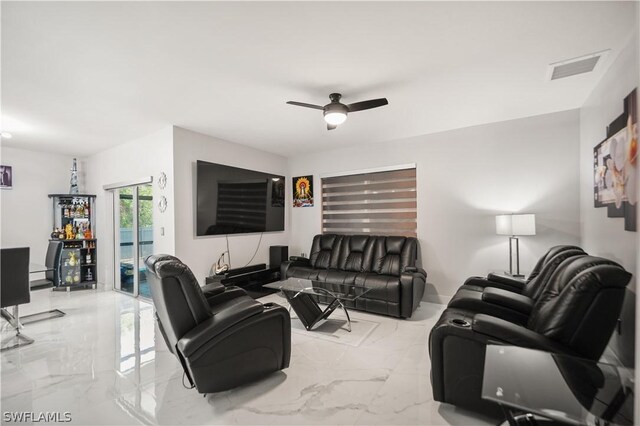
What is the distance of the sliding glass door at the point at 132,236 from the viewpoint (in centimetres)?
480

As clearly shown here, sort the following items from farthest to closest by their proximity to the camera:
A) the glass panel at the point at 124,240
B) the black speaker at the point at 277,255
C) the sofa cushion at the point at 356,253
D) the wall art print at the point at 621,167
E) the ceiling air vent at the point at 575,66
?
1. the black speaker at the point at 277,255
2. the glass panel at the point at 124,240
3. the sofa cushion at the point at 356,253
4. the ceiling air vent at the point at 575,66
5. the wall art print at the point at 621,167

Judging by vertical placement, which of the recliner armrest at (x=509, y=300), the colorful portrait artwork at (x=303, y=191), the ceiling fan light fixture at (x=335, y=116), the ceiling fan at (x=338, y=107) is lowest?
the recliner armrest at (x=509, y=300)

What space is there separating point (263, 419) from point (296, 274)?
9.14ft

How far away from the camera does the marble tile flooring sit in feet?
6.26

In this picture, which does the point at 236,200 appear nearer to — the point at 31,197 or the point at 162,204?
the point at 162,204

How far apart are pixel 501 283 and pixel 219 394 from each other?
310cm

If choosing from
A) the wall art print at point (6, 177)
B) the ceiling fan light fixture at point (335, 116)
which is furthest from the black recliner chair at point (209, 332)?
the wall art print at point (6, 177)

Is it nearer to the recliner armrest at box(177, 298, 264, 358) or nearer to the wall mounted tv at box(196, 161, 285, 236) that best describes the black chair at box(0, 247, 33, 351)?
the wall mounted tv at box(196, 161, 285, 236)

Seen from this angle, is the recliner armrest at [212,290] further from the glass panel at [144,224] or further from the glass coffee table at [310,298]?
the glass panel at [144,224]

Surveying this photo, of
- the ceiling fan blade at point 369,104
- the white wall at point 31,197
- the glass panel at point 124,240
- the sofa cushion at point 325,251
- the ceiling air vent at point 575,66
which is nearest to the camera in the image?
the ceiling air vent at point 575,66

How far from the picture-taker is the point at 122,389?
2.24m

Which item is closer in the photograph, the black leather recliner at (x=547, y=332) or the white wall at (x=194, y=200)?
the black leather recliner at (x=547, y=332)

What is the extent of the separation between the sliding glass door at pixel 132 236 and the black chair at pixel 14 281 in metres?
1.50

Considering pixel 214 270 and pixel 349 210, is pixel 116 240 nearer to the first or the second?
pixel 214 270
